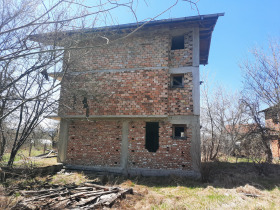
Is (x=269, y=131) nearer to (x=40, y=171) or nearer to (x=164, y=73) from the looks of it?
(x=164, y=73)

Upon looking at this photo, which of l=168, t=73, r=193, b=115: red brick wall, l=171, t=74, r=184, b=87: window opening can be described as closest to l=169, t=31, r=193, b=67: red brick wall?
l=171, t=74, r=184, b=87: window opening

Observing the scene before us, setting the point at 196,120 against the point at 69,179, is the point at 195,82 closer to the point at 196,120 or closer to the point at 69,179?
the point at 196,120

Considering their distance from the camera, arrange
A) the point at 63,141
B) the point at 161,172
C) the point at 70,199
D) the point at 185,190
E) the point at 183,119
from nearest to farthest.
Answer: the point at 70,199 → the point at 185,190 → the point at 161,172 → the point at 183,119 → the point at 63,141

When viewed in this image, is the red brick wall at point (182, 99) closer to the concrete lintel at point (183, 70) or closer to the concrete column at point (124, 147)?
the concrete lintel at point (183, 70)

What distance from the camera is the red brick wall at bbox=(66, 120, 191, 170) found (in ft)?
26.2

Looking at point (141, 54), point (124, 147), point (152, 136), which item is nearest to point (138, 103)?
point (152, 136)

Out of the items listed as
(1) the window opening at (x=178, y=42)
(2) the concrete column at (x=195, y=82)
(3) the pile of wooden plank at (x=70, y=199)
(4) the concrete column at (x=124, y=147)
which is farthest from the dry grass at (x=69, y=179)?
(1) the window opening at (x=178, y=42)

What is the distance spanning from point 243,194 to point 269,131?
9.76 metres

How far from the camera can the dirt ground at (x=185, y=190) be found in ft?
15.5

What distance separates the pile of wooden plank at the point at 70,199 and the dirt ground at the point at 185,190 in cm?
22

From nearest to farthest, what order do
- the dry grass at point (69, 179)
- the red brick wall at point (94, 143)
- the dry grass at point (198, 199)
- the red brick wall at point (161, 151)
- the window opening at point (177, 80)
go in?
the dry grass at point (198, 199)
the dry grass at point (69, 179)
the red brick wall at point (161, 151)
the red brick wall at point (94, 143)
the window opening at point (177, 80)

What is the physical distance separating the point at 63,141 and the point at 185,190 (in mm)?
6462

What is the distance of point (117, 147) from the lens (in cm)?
862

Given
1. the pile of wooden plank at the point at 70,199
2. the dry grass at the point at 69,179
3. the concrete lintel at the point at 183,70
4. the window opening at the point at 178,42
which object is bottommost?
the dry grass at the point at 69,179
